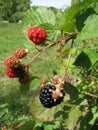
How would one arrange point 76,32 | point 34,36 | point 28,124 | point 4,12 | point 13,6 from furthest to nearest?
point 13,6 < point 4,12 < point 28,124 < point 76,32 < point 34,36

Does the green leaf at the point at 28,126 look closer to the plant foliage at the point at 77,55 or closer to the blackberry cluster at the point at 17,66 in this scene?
the plant foliage at the point at 77,55

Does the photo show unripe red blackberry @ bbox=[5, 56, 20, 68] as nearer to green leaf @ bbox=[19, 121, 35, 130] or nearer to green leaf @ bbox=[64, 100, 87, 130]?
green leaf @ bbox=[64, 100, 87, 130]

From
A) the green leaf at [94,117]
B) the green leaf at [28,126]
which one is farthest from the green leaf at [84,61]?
the green leaf at [28,126]

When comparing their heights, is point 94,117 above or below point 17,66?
below

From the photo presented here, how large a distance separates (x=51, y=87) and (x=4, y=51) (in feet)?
33.5

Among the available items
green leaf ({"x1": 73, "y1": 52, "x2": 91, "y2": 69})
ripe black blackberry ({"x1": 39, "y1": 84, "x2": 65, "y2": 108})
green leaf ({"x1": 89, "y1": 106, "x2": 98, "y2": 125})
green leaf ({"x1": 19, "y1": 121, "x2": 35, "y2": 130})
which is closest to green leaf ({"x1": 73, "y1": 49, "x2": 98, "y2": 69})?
green leaf ({"x1": 73, "y1": 52, "x2": 91, "y2": 69})

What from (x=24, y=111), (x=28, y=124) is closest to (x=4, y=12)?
(x=24, y=111)

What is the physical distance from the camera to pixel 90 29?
96 centimetres

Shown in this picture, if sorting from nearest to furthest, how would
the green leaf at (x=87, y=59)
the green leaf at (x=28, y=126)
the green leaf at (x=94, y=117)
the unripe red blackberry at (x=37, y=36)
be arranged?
the unripe red blackberry at (x=37, y=36) < the green leaf at (x=87, y=59) < the green leaf at (x=94, y=117) < the green leaf at (x=28, y=126)

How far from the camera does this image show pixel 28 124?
1.54 metres

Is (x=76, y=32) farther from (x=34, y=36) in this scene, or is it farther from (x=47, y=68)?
(x=47, y=68)

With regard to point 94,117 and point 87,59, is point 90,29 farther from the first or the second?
point 94,117

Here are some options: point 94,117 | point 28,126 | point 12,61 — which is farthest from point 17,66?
point 28,126

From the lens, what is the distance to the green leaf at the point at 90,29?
946mm
